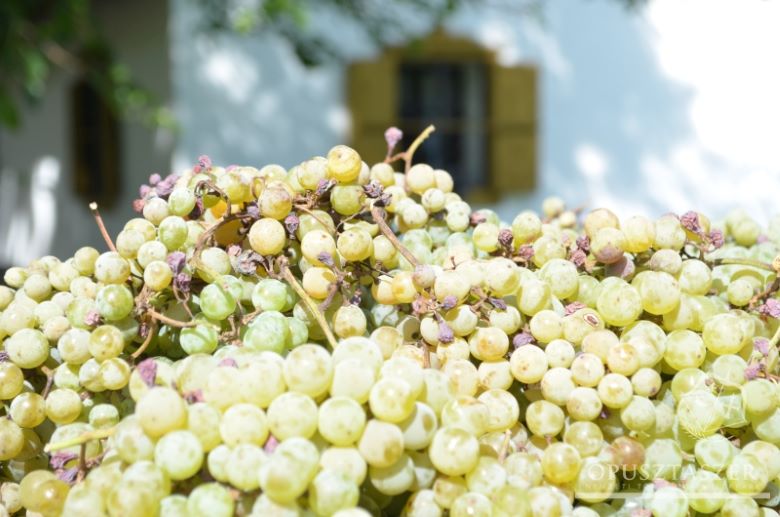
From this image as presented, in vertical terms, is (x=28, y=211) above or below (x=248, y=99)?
below

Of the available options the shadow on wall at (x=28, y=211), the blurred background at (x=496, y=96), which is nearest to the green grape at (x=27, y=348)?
the blurred background at (x=496, y=96)

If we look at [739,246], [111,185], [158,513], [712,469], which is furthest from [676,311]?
[111,185]

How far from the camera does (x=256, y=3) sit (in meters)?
5.38

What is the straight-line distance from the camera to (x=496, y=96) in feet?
19.1

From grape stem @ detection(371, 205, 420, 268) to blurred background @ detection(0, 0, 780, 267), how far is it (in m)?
4.54

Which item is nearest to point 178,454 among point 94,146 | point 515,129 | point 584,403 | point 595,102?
point 584,403

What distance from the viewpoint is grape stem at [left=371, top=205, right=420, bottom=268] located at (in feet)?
2.32

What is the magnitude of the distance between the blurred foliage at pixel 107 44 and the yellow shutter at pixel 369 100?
0.25m

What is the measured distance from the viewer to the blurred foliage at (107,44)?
11.9 feet

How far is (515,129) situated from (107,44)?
9.47ft

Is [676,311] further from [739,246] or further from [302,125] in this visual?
[302,125]

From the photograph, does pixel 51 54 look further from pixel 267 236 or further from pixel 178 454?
pixel 178 454

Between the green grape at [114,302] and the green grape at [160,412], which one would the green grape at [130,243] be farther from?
the green grape at [160,412]

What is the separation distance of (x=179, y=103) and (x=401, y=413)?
510 centimetres
